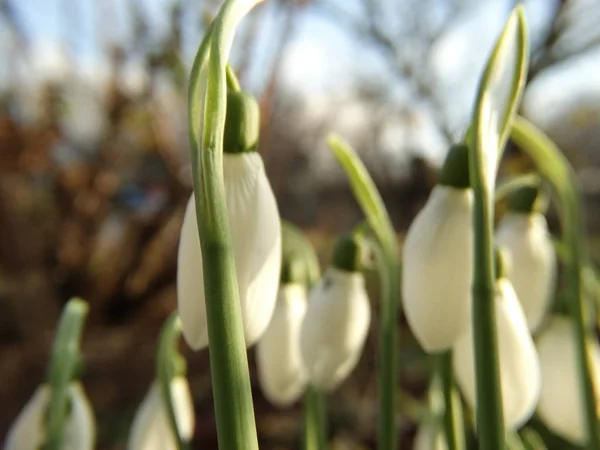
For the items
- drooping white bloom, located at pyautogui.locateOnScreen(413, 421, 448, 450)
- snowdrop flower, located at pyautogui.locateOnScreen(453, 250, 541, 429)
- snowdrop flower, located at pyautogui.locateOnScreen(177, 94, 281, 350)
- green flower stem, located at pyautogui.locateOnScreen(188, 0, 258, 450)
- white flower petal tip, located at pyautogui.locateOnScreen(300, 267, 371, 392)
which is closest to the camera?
green flower stem, located at pyautogui.locateOnScreen(188, 0, 258, 450)

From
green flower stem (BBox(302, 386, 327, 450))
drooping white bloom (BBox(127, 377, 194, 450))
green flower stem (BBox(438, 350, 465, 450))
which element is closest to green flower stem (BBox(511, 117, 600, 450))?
green flower stem (BBox(438, 350, 465, 450))

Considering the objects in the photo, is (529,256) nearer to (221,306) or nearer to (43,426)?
(221,306)

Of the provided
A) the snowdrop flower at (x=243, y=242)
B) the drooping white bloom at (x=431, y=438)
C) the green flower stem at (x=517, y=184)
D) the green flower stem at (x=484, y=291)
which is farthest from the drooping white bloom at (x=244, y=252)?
the drooping white bloom at (x=431, y=438)

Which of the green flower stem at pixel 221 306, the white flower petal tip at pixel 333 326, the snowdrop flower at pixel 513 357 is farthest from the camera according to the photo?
the white flower petal tip at pixel 333 326

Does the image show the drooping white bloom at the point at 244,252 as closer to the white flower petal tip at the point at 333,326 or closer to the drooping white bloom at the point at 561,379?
the white flower petal tip at the point at 333,326

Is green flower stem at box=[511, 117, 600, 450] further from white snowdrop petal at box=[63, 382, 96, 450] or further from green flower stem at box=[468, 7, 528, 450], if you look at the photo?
white snowdrop petal at box=[63, 382, 96, 450]
